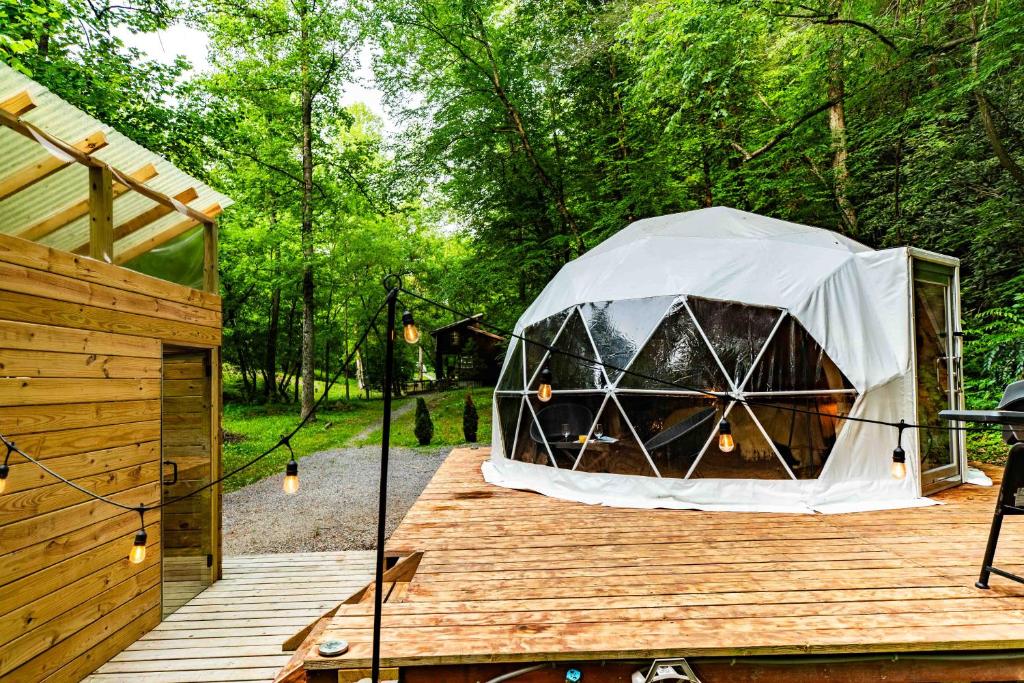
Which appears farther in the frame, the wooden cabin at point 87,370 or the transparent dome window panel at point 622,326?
the transparent dome window panel at point 622,326

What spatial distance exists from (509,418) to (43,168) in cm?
506

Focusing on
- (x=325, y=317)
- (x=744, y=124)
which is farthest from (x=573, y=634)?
(x=325, y=317)

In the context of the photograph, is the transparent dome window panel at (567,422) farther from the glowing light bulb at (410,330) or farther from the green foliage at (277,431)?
the green foliage at (277,431)

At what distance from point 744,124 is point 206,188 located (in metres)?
9.99

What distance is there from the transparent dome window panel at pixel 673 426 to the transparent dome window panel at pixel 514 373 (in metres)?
1.66

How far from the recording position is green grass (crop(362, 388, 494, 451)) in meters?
12.9

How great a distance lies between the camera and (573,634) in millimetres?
2459

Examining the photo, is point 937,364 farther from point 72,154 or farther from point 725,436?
point 72,154

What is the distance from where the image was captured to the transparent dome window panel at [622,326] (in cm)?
511

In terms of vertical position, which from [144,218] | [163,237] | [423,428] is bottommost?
[423,428]

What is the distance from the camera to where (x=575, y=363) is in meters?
5.46

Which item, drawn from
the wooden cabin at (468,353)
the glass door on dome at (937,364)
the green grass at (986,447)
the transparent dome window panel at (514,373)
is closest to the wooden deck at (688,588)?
the glass door on dome at (937,364)

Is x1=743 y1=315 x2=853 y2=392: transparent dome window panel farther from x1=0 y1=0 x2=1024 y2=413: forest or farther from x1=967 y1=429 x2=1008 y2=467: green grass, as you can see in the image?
x1=0 y1=0 x2=1024 y2=413: forest

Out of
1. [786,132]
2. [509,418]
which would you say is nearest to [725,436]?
[509,418]
